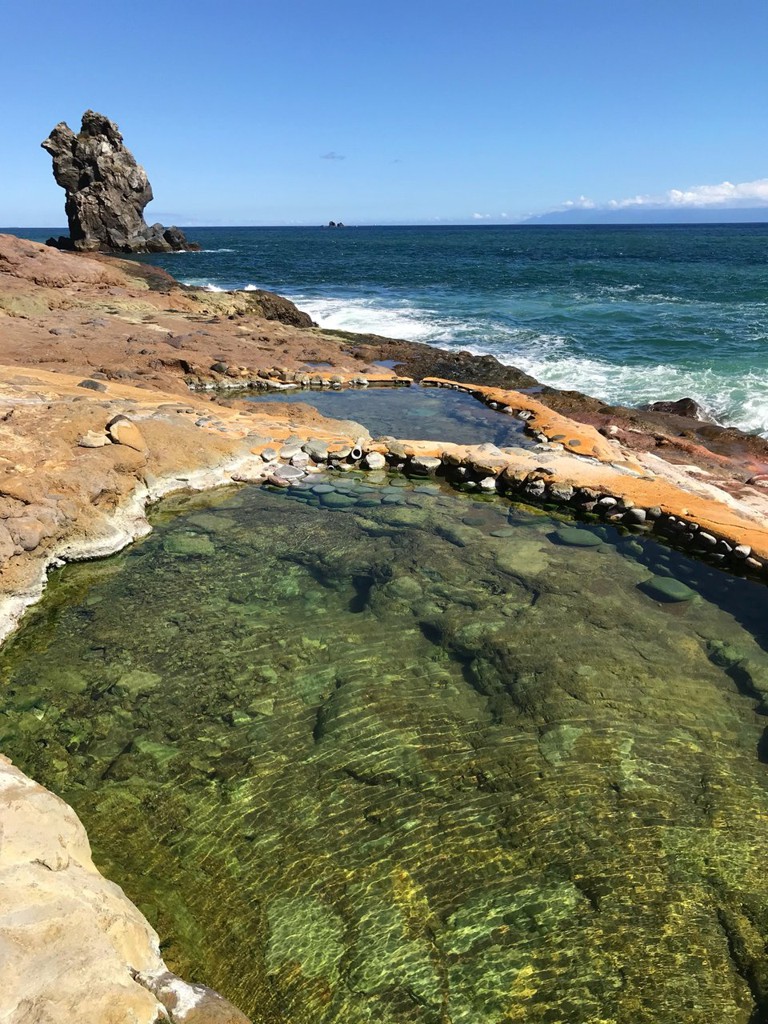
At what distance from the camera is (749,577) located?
9016mm

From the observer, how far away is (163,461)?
37.0 feet

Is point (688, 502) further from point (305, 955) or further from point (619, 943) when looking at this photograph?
point (305, 955)

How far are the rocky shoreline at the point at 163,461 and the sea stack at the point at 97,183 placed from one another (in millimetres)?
46973

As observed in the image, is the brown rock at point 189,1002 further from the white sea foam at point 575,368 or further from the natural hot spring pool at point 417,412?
the white sea foam at point 575,368

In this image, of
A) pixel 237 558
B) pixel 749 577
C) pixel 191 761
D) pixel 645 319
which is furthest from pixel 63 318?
pixel 645 319

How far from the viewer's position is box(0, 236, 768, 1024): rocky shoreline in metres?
3.42

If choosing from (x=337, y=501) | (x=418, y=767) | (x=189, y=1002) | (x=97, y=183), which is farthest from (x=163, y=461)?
(x=97, y=183)

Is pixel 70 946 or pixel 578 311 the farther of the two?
pixel 578 311

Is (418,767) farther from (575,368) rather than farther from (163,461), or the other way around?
(575,368)

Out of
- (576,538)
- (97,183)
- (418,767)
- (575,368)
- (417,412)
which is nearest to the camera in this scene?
(418,767)

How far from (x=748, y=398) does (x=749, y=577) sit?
1283 cm

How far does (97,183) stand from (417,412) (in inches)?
2461

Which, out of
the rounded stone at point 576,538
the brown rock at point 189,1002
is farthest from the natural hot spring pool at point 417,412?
the brown rock at point 189,1002

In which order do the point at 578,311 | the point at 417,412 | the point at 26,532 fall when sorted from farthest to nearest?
the point at 578,311 → the point at 417,412 → the point at 26,532
